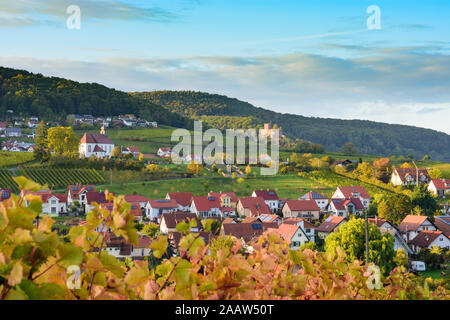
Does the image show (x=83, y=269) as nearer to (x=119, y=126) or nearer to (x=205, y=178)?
(x=205, y=178)

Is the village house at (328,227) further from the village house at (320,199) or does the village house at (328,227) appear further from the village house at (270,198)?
the village house at (270,198)

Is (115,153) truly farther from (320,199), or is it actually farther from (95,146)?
(320,199)

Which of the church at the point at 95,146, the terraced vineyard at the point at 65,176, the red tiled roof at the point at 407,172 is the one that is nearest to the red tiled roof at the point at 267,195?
the terraced vineyard at the point at 65,176

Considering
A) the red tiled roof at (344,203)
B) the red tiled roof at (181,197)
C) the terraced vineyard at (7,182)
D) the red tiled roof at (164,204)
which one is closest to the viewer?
the red tiled roof at (164,204)

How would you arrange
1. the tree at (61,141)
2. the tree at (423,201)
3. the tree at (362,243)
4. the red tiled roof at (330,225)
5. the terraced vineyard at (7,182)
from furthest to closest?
the tree at (61,141) → the terraced vineyard at (7,182) → the tree at (423,201) → the red tiled roof at (330,225) → the tree at (362,243)

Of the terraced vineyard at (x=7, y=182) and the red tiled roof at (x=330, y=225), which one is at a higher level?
the terraced vineyard at (x=7, y=182)

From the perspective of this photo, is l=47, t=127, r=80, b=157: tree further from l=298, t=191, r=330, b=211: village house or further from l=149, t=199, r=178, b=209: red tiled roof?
l=298, t=191, r=330, b=211: village house

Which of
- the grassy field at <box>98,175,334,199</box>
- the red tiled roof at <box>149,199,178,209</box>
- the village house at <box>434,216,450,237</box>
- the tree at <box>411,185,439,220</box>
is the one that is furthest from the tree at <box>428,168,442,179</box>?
the red tiled roof at <box>149,199,178,209</box>
